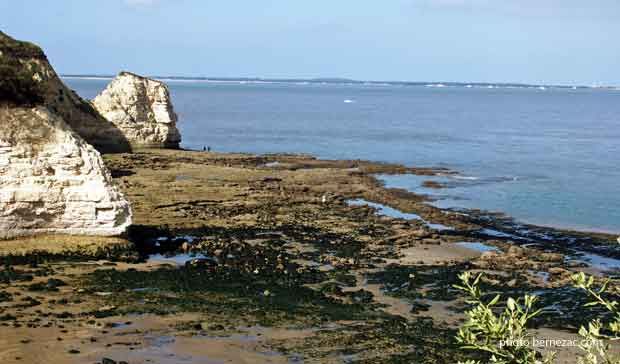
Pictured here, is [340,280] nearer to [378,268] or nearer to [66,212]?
[378,268]

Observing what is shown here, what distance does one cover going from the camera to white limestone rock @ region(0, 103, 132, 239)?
26.4 meters

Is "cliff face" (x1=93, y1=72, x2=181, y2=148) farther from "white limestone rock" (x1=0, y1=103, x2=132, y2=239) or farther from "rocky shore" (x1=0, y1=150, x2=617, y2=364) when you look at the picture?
"white limestone rock" (x1=0, y1=103, x2=132, y2=239)

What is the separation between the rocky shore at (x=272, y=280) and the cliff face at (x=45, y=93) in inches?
251

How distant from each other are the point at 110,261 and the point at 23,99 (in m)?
7.51

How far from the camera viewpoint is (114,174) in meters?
48.2

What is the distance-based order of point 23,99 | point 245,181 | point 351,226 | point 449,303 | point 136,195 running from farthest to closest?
1. point 245,181
2. point 136,195
3. point 351,226
4. point 23,99
5. point 449,303

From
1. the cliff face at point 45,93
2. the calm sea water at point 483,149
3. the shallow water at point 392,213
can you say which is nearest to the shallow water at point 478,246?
the shallow water at point 392,213

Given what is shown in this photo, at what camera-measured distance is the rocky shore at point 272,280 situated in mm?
19328

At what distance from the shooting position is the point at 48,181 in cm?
2684

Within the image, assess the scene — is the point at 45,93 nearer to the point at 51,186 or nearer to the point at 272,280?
the point at 51,186

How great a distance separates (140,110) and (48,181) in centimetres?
A: 4500

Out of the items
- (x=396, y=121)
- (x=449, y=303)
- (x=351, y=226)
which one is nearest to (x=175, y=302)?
(x=449, y=303)

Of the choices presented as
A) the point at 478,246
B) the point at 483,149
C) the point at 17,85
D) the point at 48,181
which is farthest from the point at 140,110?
the point at 48,181

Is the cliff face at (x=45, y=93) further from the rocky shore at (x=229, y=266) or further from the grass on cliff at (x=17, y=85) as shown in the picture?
the rocky shore at (x=229, y=266)
